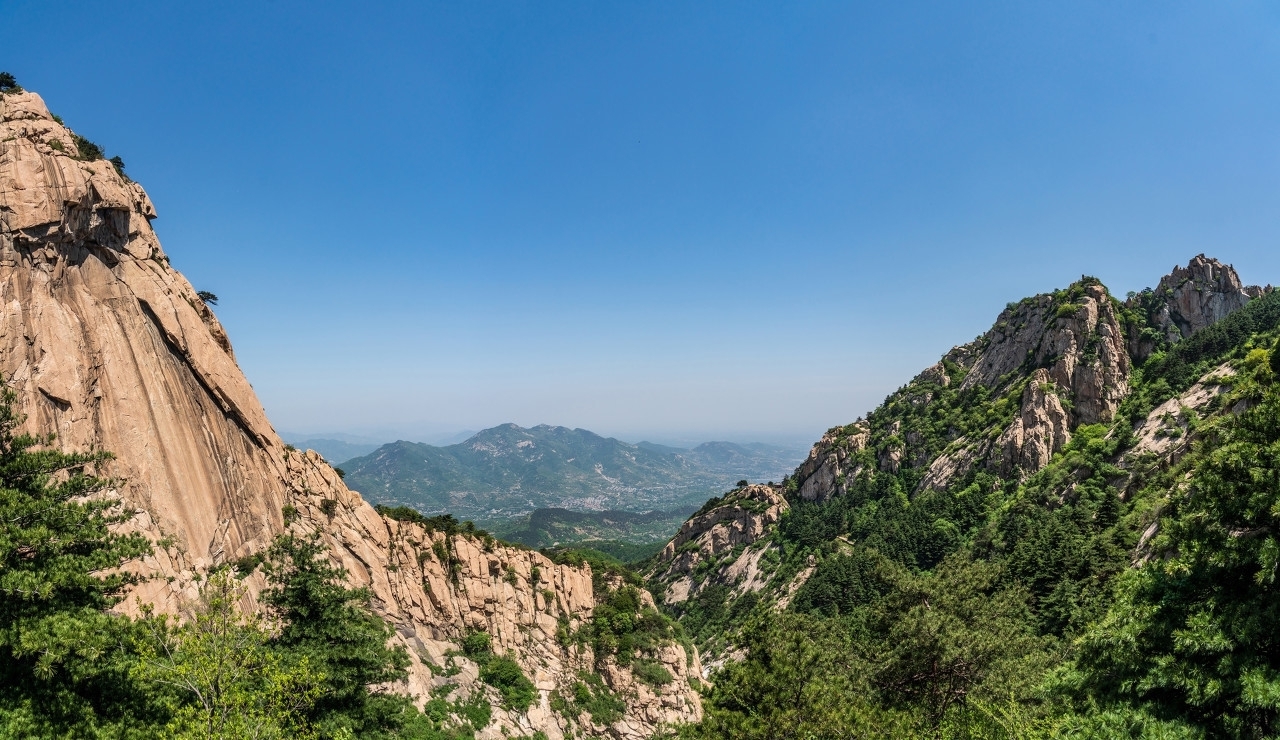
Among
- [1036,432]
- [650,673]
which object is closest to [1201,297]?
[1036,432]

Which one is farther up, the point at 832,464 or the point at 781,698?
the point at 781,698

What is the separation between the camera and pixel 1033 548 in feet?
159

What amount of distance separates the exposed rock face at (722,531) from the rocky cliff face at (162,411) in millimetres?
81589

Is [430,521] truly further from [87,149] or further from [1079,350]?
[1079,350]

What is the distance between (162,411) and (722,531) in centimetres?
11287

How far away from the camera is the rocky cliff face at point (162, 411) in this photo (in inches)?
882

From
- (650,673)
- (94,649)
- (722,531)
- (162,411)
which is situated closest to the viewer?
(94,649)

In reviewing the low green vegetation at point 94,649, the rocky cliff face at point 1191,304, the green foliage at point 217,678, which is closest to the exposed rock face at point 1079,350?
the rocky cliff face at point 1191,304

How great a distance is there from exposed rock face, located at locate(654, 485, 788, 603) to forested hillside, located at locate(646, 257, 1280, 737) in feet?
2.00

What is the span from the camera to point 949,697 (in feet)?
76.1

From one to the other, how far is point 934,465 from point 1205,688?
317 feet

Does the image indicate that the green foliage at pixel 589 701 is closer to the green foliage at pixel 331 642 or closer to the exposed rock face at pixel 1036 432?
the green foliage at pixel 331 642

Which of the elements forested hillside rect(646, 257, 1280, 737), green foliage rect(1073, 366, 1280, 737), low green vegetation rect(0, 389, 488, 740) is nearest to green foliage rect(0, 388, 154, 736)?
low green vegetation rect(0, 389, 488, 740)

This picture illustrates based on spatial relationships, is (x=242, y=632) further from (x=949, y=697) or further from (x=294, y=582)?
(x=949, y=697)
